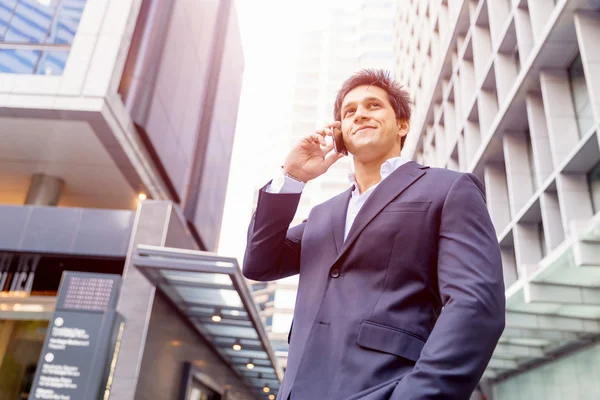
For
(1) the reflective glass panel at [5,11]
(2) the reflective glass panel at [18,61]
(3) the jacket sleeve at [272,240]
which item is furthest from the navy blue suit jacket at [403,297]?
(1) the reflective glass panel at [5,11]

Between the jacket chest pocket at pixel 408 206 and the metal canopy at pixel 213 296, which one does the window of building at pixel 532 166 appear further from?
the jacket chest pocket at pixel 408 206

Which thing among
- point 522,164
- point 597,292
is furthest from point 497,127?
point 597,292

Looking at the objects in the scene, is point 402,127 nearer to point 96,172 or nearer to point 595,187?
point 595,187

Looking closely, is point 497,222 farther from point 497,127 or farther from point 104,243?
point 104,243

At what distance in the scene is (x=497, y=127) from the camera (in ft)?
47.7

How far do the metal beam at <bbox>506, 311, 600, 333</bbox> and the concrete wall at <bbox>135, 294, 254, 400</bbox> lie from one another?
25.0 ft

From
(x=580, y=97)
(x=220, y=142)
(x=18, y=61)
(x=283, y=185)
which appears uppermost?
(x=220, y=142)

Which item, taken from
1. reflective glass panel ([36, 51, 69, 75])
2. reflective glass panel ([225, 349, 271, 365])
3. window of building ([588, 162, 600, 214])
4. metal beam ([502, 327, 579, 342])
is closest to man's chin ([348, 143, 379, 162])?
window of building ([588, 162, 600, 214])

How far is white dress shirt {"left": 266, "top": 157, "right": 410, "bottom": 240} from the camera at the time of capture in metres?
1.89

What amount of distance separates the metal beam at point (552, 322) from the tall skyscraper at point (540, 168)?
0.07 feet

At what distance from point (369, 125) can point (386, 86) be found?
0.24 meters

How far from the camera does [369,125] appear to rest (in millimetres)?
1960

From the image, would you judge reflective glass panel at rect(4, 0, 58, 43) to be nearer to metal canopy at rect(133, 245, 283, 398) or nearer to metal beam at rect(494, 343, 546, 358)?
metal canopy at rect(133, 245, 283, 398)

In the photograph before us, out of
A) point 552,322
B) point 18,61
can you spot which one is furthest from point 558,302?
point 18,61
